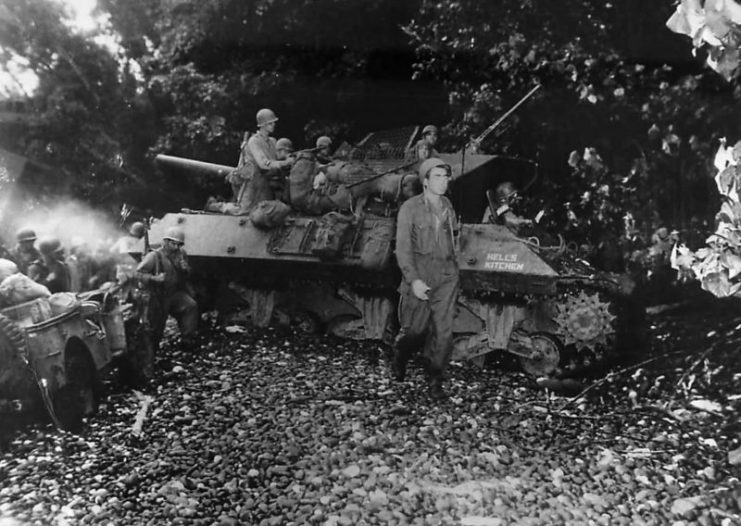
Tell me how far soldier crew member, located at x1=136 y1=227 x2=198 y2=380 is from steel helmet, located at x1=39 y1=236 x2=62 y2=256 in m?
0.60

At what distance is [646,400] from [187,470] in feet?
6.58

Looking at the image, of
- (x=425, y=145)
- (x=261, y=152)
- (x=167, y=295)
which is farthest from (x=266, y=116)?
(x=167, y=295)

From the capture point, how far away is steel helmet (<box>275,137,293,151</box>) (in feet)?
13.4

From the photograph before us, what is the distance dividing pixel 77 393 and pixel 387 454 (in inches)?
54.0

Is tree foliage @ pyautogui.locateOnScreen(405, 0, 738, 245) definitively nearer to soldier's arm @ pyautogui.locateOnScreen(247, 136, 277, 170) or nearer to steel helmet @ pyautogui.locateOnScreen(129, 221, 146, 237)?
soldier's arm @ pyautogui.locateOnScreen(247, 136, 277, 170)

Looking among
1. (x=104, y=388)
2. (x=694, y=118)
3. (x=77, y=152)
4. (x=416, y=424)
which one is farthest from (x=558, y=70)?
(x=104, y=388)

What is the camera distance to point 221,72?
3.79 m

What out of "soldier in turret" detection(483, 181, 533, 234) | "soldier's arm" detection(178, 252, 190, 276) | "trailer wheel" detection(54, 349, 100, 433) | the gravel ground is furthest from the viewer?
"soldier's arm" detection(178, 252, 190, 276)

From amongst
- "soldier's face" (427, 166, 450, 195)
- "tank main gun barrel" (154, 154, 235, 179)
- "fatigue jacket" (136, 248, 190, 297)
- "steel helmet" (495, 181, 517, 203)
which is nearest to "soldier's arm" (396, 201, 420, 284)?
"soldier's face" (427, 166, 450, 195)

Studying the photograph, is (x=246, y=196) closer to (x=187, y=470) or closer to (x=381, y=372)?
(x=381, y=372)

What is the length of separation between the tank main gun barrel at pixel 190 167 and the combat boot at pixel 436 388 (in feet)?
5.66

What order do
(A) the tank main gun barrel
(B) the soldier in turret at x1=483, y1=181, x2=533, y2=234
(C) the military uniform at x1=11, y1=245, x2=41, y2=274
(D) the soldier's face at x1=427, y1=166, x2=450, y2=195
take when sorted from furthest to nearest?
(B) the soldier in turret at x1=483, y1=181, x2=533, y2=234 < (A) the tank main gun barrel < (D) the soldier's face at x1=427, y1=166, x2=450, y2=195 < (C) the military uniform at x1=11, y1=245, x2=41, y2=274

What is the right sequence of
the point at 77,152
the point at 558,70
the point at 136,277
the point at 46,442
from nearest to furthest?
the point at 46,442
the point at 77,152
the point at 558,70
the point at 136,277

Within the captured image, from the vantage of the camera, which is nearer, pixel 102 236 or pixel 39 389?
pixel 39 389
